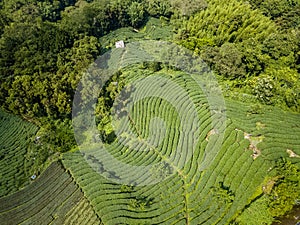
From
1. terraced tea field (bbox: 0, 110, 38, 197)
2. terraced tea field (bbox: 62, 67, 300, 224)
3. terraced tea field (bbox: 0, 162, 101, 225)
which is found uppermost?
terraced tea field (bbox: 62, 67, 300, 224)

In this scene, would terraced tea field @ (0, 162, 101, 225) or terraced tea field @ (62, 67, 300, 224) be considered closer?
terraced tea field @ (62, 67, 300, 224)

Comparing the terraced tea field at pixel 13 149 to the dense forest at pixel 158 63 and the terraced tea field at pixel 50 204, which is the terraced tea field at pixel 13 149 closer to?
the dense forest at pixel 158 63

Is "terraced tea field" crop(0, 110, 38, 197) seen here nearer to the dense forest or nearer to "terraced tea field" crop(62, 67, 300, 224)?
the dense forest

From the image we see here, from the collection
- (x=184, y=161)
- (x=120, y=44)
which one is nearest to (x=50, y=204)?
(x=184, y=161)

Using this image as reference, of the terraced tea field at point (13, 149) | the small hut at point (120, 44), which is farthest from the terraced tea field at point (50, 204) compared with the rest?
the small hut at point (120, 44)

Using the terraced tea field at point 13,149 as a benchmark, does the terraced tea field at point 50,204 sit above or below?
above

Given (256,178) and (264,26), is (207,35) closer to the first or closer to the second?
(264,26)

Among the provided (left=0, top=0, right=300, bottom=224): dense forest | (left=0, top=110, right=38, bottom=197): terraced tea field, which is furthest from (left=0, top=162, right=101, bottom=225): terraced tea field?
(left=0, top=0, right=300, bottom=224): dense forest
